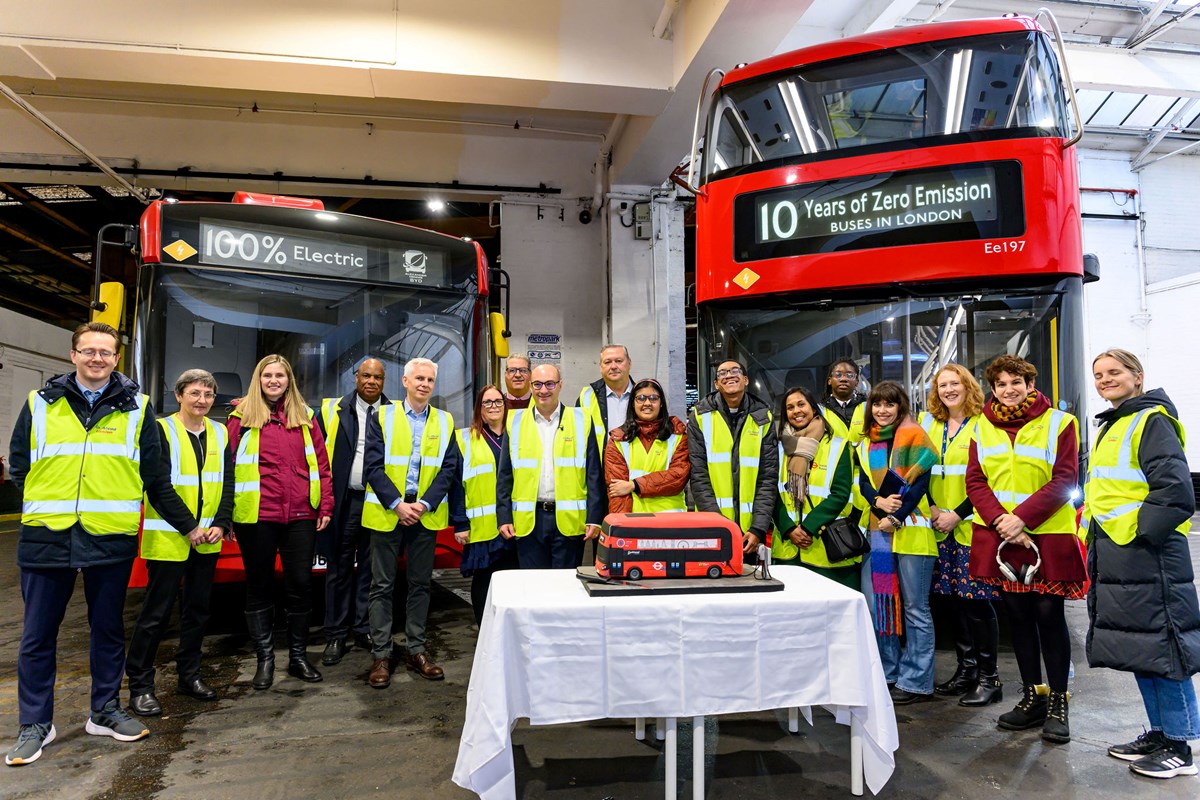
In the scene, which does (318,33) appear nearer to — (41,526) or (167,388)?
(167,388)

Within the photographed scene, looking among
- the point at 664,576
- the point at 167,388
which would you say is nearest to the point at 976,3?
the point at 664,576

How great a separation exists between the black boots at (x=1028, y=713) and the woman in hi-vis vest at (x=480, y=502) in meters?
2.69

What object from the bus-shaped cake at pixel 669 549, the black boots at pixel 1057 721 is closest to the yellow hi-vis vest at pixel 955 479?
the black boots at pixel 1057 721

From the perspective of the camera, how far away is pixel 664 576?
9.61 feet

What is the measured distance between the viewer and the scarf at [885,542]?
401 centimetres

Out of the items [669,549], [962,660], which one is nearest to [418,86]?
[669,549]

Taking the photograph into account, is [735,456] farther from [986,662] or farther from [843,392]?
[986,662]

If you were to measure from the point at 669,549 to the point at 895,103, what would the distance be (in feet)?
12.1

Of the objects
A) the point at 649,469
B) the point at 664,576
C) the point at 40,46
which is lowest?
the point at 664,576

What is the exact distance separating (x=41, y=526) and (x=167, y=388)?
1.83m

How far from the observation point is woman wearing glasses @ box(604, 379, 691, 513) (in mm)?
4293

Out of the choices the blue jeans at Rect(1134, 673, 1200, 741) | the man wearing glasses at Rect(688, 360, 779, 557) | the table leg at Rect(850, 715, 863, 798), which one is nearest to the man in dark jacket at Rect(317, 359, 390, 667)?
the man wearing glasses at Rect(688, 360, 779, 557)

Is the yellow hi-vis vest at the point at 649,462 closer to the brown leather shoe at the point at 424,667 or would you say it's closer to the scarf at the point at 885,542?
the scarf at the point at 885,542

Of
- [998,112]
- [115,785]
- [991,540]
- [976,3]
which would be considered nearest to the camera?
[115,785]
